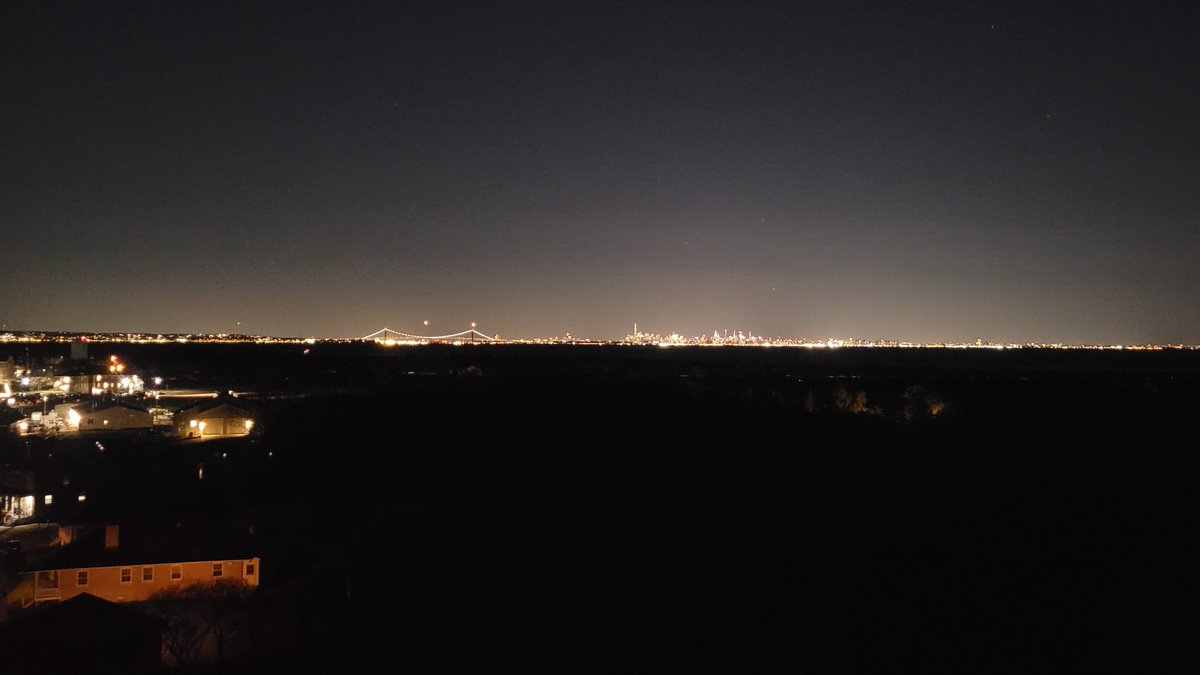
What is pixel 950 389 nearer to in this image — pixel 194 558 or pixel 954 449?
pixel 954 449

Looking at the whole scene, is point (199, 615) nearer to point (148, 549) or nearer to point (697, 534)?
point (148, 549)

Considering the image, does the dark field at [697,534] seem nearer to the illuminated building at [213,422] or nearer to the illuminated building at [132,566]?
the illuminated building at [132,566]

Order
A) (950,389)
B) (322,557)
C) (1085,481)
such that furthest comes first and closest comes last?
Result: (950,389) → (1085,481) → (322,557)

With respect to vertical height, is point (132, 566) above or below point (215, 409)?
below

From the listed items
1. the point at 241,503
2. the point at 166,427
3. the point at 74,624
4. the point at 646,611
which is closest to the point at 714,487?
the point at 646,611

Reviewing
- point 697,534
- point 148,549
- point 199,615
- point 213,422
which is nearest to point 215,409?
point 213,422

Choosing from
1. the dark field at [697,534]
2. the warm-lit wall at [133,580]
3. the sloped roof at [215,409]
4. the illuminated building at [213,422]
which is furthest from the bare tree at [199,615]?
the sloped roof at [215,409]
